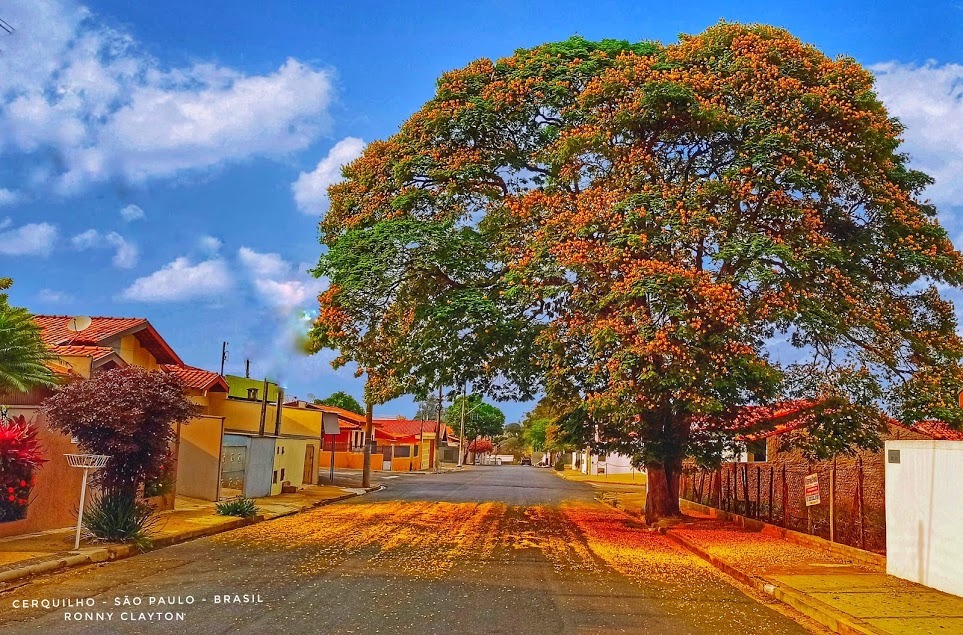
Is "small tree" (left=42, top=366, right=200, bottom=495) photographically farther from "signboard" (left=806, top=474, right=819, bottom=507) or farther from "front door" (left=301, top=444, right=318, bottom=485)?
"front door" (left=301, top=444, right=318, bottom=485)

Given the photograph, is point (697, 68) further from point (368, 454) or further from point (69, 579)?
point (368, 454)

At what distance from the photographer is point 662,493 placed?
24.8 m

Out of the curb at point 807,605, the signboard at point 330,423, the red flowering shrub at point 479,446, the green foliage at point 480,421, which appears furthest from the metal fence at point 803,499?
the green foliage at point 480,421

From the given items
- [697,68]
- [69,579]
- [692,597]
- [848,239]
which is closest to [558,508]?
[848,239]

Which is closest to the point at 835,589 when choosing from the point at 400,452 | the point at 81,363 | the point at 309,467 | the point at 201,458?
the point at 81,363

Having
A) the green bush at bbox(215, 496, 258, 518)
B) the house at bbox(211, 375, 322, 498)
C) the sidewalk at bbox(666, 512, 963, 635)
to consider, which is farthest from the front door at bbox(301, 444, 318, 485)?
the sidewalk at bbox(666, 512, 963, 635)

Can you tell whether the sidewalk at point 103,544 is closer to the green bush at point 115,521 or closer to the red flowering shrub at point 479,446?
the green bush at point 115,521

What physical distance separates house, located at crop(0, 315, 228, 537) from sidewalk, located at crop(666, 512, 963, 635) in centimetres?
1077

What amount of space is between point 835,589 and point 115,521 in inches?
469

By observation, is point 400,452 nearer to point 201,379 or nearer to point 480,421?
point 201,379

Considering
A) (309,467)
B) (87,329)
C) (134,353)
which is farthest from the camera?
(309,467)

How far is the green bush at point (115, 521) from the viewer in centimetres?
1499

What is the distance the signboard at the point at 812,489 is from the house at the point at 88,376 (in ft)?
40.5

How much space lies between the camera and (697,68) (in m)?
21.3
